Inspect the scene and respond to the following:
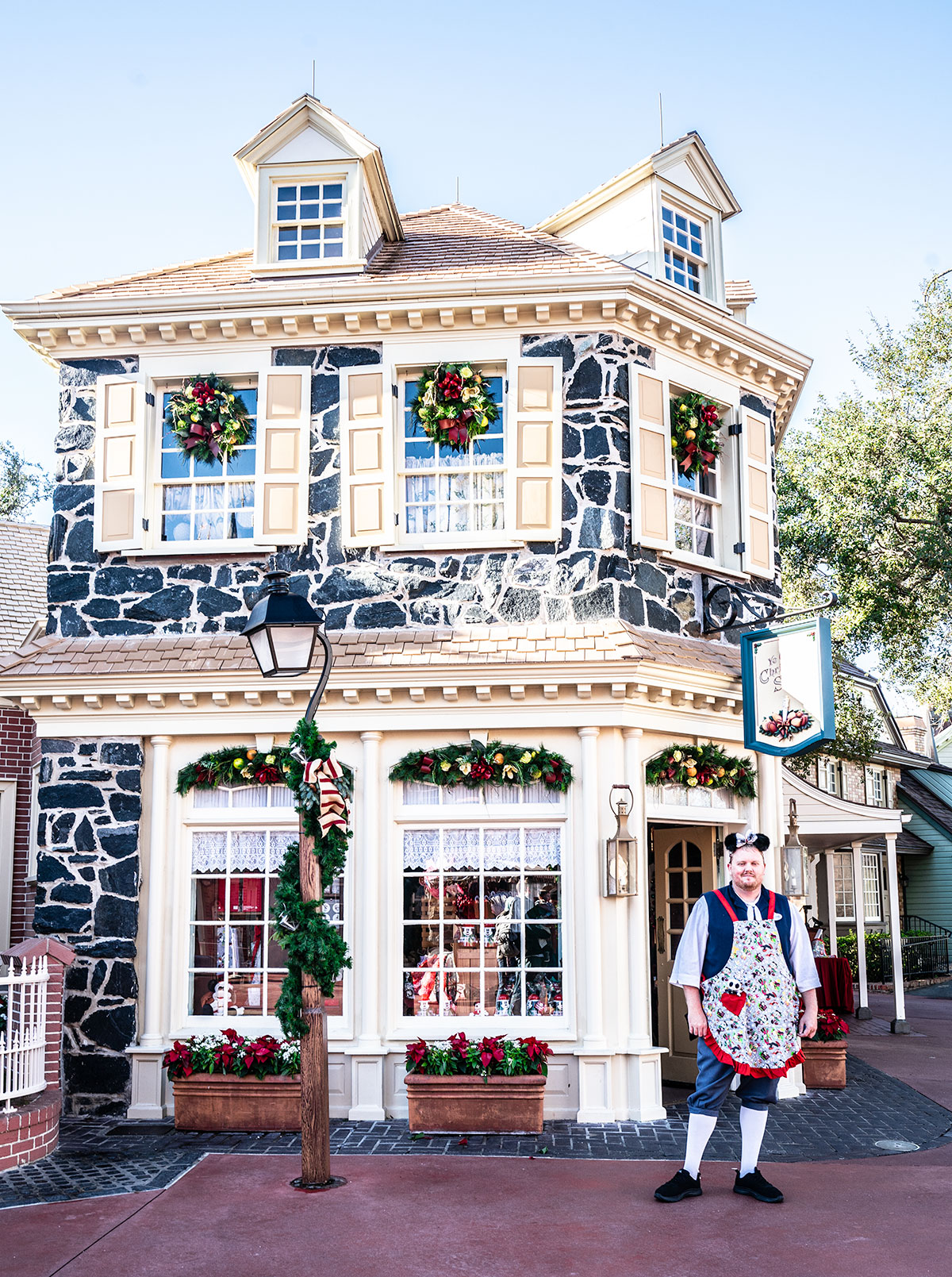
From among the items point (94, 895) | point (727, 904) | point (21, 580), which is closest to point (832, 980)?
point (727, 904)

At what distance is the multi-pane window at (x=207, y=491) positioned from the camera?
1141 centimetres

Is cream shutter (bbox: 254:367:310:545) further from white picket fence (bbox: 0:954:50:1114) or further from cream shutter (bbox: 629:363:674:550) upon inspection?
white picket fence (bbox: 0:954:50:1114)

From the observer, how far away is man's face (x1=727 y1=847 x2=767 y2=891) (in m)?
6.96

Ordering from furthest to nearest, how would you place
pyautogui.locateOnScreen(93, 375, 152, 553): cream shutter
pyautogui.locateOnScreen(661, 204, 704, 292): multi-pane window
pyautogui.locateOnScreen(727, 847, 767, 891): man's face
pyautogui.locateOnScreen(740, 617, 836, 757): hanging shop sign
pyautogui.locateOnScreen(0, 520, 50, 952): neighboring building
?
pyautogui.locateOnScreen(0, 520, 50, 952): neighboring building → pyautogui.locateOnScreen(661, 204, 704, 292): multi-pane window → pyautogui.locateOnScreen(93, 375, 152, 553): cream shutter → pyautogui.locateOnScreen(740, 617, 836, 757): hanging shop sign → pyautogui.locateOnScreen(727, 847, 767, 891): man's face

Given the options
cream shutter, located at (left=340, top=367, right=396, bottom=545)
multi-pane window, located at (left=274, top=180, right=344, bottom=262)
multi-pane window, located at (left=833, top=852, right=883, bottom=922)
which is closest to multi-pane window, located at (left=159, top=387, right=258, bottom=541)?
cream shutter, located at (left=340, top=367, right=396, bottom=545)

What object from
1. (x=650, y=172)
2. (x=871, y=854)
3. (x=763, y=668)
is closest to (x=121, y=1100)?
(x=763, y=668)

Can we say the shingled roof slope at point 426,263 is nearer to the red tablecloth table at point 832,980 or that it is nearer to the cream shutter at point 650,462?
the cream shutter at point 650,462

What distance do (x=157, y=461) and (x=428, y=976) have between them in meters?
5.37

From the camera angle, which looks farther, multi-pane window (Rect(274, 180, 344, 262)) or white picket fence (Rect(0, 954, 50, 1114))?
Answer: multi-pane window (Rect(274, 180, 344, 262))

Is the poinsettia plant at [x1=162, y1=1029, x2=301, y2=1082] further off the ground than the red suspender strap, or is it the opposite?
the red suspender strap

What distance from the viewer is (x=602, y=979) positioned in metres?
9.90

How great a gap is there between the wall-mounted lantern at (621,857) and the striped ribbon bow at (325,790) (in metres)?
2.88

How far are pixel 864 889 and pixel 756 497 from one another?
729 inches

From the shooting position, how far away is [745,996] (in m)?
6.89
